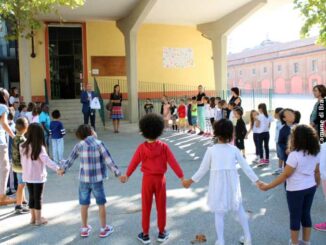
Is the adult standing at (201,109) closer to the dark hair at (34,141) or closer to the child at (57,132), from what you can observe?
the child at (57,132)

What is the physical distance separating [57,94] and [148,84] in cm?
491

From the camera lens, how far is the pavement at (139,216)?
14.2 ft

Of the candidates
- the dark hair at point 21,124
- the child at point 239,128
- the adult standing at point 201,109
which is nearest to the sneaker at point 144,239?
the dark hair at point 21,124

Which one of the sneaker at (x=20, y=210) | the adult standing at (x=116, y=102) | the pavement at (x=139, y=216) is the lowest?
the pavement at (x=139, y=216)

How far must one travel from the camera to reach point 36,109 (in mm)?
8531

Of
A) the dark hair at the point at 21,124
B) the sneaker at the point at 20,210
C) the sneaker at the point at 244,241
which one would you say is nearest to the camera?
the sneaker at the point at 244,241

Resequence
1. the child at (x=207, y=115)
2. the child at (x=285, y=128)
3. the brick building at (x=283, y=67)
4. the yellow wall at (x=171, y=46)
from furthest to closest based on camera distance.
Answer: the brick building at (x=283, y=67), the yellow wall at (x=171, y=46), the child at (x=207, y=115), the child at (x=285, y=128)

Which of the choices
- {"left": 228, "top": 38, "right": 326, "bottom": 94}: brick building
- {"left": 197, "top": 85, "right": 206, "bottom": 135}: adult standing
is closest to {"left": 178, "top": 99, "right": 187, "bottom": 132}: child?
{"left": 197, "top": 85, "right": 206, "bottom": 135}: adult standing

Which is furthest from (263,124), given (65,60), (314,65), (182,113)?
(314,65)

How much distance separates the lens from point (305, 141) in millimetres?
3654

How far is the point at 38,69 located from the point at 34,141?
14900 millimetres

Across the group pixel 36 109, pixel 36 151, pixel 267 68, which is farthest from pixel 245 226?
pixel 267 68

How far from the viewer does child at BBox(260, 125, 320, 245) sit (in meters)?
3.66

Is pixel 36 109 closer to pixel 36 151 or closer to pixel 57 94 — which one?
pixel 36 151
